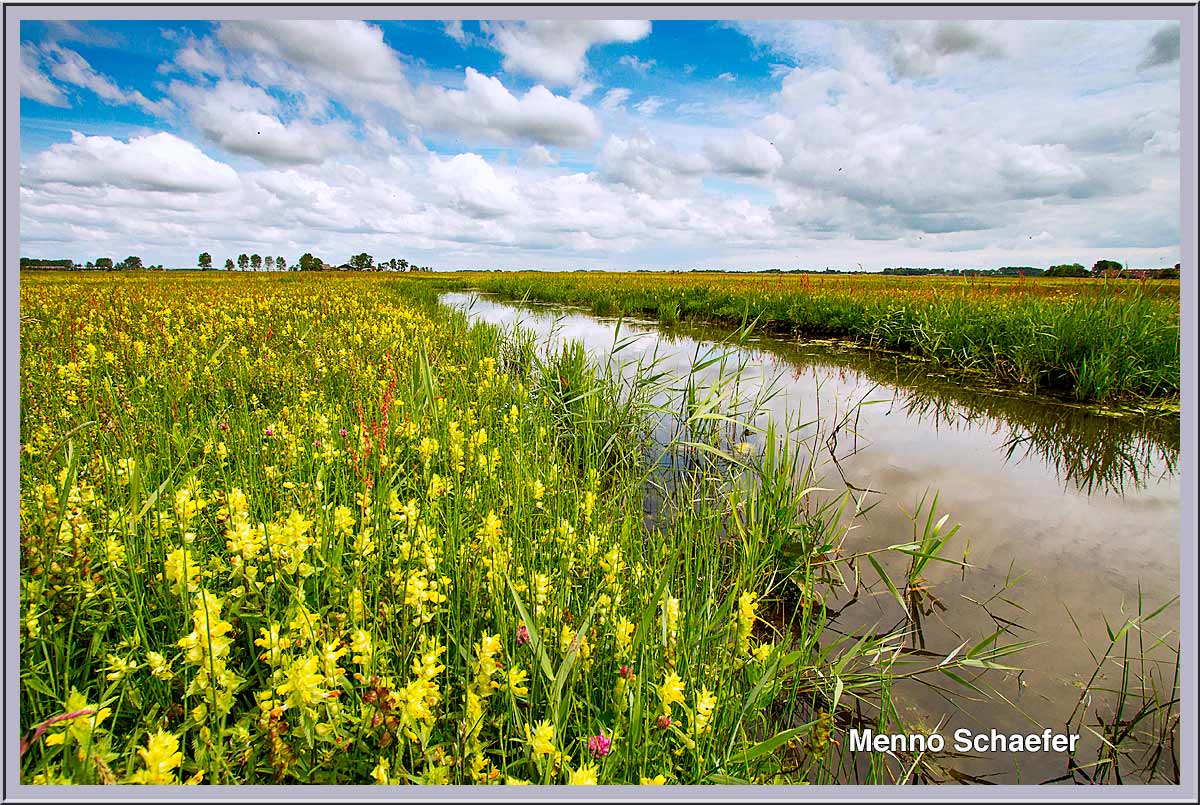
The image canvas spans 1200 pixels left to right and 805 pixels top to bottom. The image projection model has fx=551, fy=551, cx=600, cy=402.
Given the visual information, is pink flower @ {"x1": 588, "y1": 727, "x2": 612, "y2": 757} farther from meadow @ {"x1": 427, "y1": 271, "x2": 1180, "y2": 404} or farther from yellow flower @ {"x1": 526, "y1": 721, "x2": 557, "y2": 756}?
meadow @ {"x1": 427, "y1": 271, "x2": 1180, "y2": 404}

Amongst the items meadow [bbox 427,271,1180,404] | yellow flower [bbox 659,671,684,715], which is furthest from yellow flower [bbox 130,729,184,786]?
meadow [bbox 427,271,1180,404]

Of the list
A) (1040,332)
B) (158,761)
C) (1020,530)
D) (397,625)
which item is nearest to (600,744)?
(397,625)

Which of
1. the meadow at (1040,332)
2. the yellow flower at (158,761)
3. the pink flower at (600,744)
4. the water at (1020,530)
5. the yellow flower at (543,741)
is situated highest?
the meadow at (1040,332)

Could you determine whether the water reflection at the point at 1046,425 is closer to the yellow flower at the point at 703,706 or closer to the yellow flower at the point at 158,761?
the yellow flower at the point at 703,706

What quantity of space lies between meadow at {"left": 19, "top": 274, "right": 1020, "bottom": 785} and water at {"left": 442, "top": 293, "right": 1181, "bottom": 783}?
20 cm

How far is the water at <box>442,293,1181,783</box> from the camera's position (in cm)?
238

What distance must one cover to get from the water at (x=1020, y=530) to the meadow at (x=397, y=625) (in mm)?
199

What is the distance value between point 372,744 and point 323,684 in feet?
0.98

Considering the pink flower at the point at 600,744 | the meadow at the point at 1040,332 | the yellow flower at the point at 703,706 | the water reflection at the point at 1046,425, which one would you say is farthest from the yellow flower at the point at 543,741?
the water reflection at the point at 1046,425

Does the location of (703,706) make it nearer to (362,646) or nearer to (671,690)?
(671,690)

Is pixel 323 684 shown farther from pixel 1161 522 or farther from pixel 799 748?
pixel 1161 522

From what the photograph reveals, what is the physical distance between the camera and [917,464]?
5.01 meters

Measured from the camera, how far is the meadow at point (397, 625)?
4.55ft

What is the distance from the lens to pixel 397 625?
6.14ft
